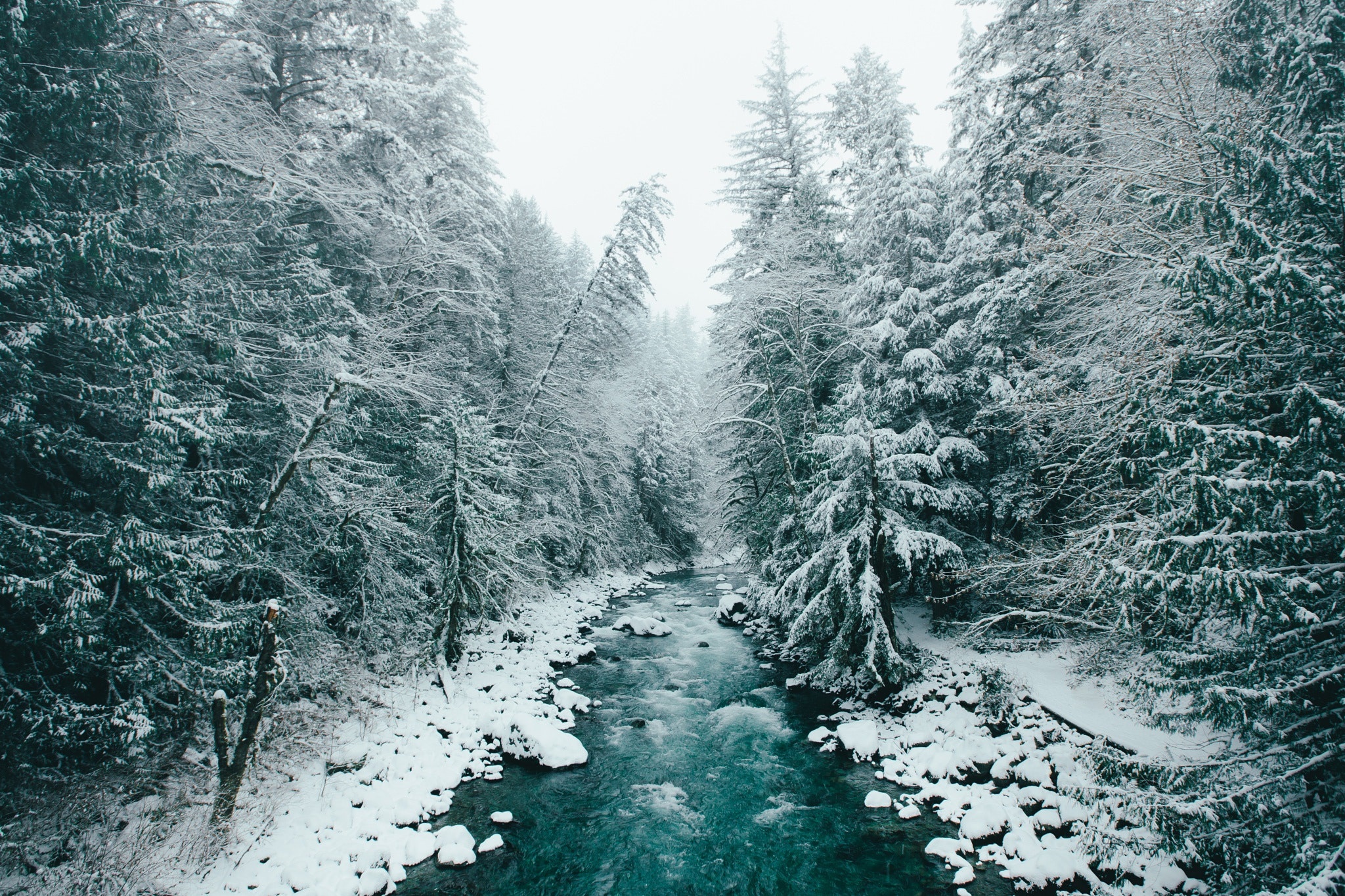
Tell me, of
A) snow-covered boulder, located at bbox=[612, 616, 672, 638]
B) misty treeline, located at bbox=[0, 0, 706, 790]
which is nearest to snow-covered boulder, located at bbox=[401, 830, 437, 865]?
misty treeline, located at bbox=[0, 0, 706, 790]

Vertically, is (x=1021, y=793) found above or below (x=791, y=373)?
below

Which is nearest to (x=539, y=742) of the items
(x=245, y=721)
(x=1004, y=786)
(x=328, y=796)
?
(x=328, y=796)

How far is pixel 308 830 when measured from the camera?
6812 millimetres

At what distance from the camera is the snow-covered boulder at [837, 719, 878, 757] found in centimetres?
969

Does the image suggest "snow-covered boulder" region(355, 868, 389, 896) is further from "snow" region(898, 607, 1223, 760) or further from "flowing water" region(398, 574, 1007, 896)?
"snow" region(898, 607, 1223, 760)

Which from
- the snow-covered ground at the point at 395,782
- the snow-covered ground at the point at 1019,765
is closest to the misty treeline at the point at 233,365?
the snow-covered ground at the point at 395,782

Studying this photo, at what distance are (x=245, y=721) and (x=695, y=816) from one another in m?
6.62

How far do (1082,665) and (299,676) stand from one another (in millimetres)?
13751

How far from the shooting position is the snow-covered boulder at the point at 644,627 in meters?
17.4

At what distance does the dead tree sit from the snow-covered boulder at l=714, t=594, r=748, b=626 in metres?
14.5

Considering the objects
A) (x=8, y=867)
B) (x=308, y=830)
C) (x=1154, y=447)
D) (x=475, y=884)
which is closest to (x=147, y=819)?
(x=8, y=867)

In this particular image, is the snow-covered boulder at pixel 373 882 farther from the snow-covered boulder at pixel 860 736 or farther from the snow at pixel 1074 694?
the snow at pixel 1074 694

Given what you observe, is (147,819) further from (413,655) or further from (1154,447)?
(1154,447)

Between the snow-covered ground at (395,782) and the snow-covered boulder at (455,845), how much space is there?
0.06 feet
